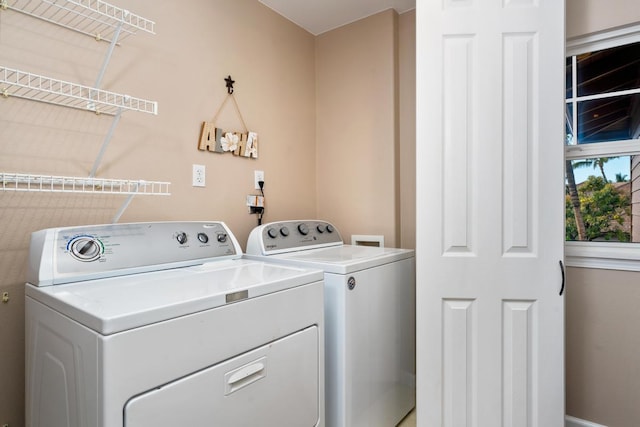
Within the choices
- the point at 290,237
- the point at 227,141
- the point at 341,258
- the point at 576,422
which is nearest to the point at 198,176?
the point at 227,141

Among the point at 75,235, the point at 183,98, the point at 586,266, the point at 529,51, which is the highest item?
the point at 529,51

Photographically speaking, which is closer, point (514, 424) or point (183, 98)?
point (514, 424)

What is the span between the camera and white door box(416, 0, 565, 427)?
58.7 inches

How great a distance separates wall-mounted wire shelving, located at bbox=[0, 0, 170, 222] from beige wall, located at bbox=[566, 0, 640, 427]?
6.92 feet

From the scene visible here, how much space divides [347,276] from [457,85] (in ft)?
3.32

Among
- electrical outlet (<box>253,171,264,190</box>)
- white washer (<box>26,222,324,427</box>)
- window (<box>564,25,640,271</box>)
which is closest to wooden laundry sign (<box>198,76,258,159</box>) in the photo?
electrical outlet (<box>253,171,264,190</box>)

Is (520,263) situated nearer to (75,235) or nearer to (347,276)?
(347,276)

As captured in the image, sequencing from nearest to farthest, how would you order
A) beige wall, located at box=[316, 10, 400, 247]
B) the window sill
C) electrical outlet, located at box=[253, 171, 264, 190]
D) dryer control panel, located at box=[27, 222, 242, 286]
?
1. dryer control panel, located at box=[27, 222, 242, 286]
2. the window sill
3. electrical outlet, located at box=[253, 171, 264, 190]
4. beige wall, located at box=[316, 10, 400, 247]

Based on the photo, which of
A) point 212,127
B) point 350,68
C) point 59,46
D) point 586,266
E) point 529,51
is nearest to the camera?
point 59,46

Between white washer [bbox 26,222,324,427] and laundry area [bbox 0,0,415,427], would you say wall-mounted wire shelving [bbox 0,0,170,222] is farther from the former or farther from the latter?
white washer [bbox 26,222,324,427]

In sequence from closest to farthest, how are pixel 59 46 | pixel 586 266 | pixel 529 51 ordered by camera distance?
pixel 59 46 → pixel 529 51 → pixel 586 266

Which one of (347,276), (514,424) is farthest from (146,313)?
(514,424)

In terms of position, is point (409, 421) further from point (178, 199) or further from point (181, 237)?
point (178, 199)

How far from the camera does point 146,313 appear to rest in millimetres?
823
